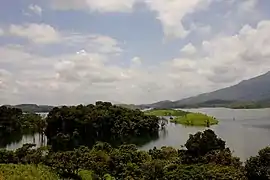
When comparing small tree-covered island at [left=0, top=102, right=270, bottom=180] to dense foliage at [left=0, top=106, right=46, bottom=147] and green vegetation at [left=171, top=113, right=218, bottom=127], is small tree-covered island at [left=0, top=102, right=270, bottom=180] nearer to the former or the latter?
dense foliage at [left=0, top=106, right=46, bottom=147]

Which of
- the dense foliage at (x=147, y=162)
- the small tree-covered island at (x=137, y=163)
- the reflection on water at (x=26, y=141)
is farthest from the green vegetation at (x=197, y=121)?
the dense foliage at (x=147, y=162)

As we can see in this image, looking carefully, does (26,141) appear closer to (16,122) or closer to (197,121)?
(16,122)

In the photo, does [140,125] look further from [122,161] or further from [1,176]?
[1,176]

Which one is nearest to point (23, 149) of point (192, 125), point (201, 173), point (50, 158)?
point (50, 158)

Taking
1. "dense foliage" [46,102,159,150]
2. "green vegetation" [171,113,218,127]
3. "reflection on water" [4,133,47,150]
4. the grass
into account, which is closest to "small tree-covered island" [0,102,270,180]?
the grass

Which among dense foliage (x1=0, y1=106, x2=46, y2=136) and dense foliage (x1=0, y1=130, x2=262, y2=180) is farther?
dense foliage (x1=0, y1=106, x2=46, y2=136)

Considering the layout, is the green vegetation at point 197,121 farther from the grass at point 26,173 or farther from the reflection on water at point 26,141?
the grass at point 26,173
